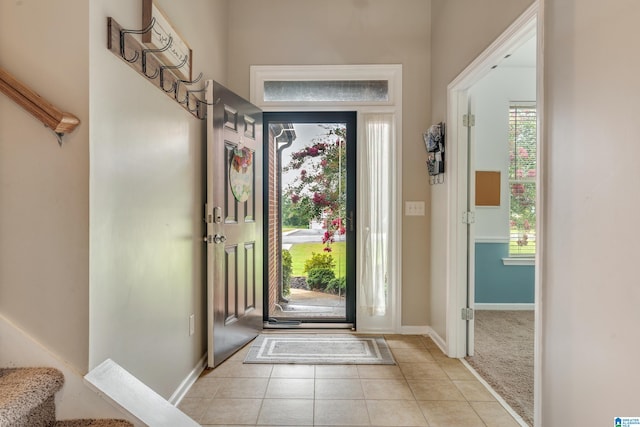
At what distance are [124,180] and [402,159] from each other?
2.38 meters

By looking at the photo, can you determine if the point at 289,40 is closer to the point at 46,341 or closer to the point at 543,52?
the point at 543,52

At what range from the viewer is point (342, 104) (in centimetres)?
323

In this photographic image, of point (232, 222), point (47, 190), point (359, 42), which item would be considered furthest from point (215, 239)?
point (359, 42)

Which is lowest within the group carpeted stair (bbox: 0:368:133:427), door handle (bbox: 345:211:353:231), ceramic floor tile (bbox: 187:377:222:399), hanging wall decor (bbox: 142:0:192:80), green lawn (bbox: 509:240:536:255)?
ceramic floor tile (bbox: 187:377:222:399)

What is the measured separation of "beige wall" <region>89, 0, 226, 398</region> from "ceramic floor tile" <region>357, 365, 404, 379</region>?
1159mm

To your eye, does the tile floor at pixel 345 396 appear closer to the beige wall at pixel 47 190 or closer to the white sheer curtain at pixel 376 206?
the white sheer curtain at pixel 376 206

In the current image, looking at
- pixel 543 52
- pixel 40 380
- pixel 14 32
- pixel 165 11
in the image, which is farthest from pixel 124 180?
pixel 543 52

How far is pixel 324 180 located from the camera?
340 cm

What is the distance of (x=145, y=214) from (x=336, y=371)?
167 centimetres

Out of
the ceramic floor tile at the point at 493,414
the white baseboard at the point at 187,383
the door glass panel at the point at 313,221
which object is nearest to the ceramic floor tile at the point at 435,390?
the ceramic floor tile at the point at 493,414

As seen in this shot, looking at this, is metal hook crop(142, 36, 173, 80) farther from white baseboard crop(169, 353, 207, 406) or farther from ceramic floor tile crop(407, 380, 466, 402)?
ceramic floor tile crop(407, 380, 466, 402)

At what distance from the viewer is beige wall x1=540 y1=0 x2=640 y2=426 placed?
113cm

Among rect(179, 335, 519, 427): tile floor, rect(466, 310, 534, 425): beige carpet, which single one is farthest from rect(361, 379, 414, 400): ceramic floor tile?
rect(466, 310, 534, 425): beige carpet

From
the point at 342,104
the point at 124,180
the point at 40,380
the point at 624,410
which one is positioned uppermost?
the point at 342,104
